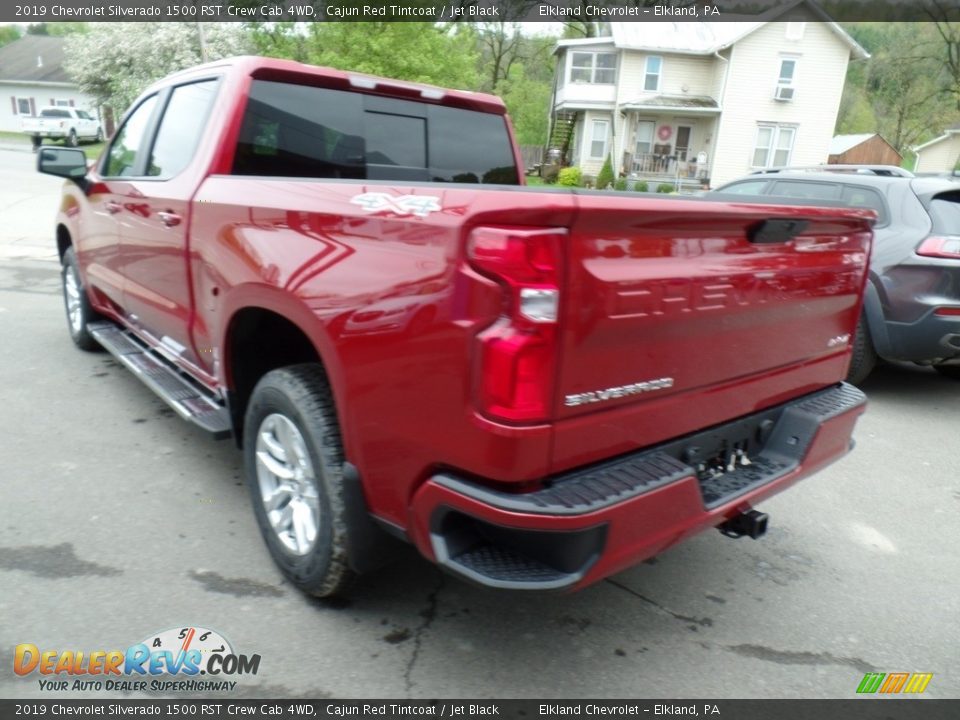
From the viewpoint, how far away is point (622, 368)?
78.4 inches

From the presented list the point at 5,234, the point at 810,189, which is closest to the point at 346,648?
the point at 810,189

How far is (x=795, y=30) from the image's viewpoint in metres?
29.3

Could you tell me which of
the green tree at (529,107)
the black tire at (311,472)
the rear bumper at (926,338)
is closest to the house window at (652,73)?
the green tree at (529,107)

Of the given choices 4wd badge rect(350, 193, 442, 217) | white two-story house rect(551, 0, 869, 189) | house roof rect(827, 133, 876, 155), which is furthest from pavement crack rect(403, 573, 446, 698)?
house roof rect(827, 133, 876, 155)

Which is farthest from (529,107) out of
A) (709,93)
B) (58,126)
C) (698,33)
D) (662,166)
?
(58,126)

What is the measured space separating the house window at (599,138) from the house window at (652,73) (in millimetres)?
2400

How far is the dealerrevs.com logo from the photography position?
2277mm

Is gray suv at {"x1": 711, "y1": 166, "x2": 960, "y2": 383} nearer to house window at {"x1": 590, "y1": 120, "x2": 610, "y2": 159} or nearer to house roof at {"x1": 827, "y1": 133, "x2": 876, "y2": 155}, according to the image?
house window at {"x1": 590, "y1": 120, "x2": 610, "y2": 159}

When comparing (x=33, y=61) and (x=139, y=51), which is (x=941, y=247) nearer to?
(x=139, y=51)

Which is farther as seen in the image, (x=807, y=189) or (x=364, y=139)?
(x=807, y=189)

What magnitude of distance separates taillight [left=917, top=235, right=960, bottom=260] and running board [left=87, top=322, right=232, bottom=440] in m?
4.90

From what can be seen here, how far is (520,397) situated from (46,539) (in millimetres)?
2397

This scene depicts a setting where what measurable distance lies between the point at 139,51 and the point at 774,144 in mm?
27603

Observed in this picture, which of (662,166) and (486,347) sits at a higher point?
(486,347)
